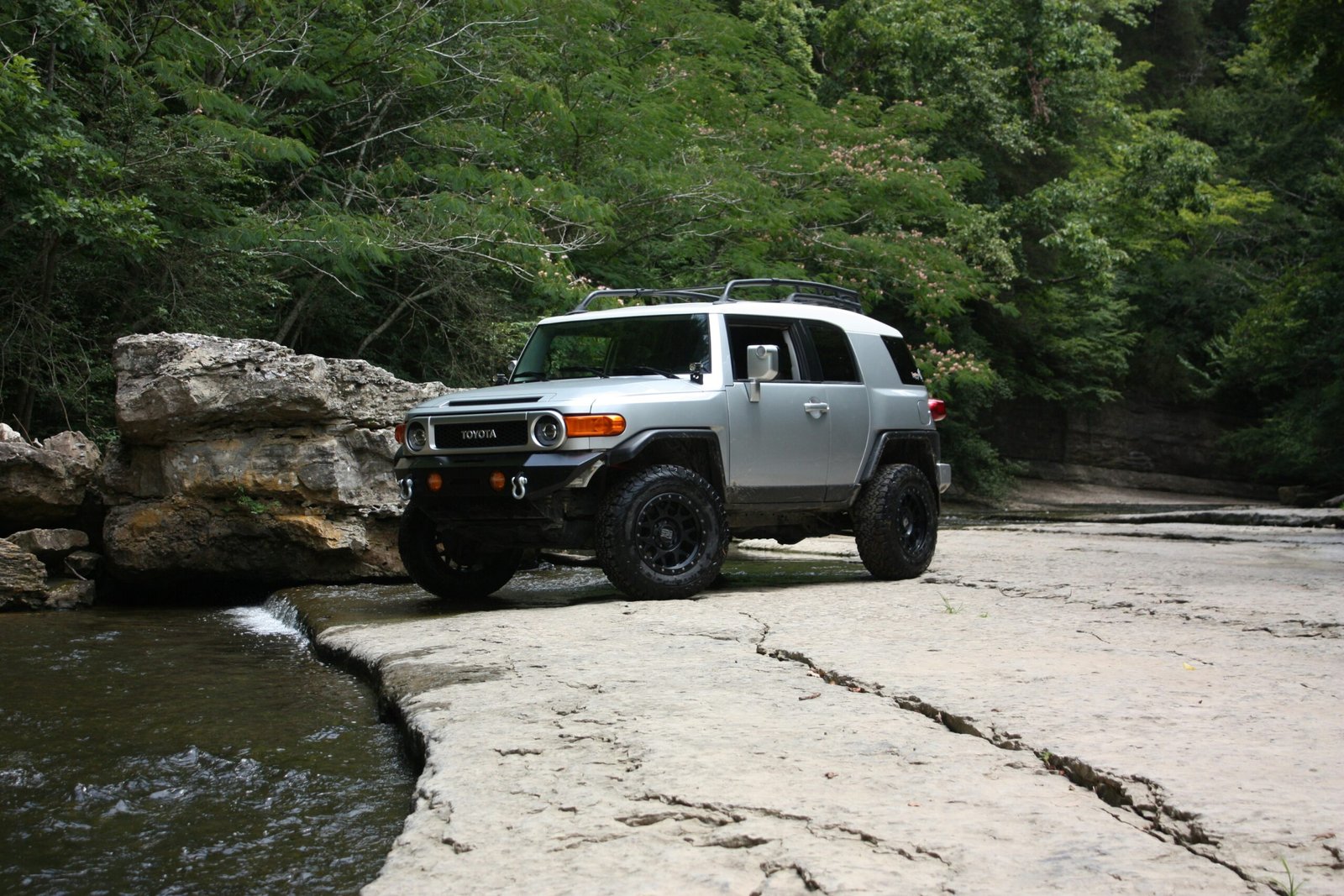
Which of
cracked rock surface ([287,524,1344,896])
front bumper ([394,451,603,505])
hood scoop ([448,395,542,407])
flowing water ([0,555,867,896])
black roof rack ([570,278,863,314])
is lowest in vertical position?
flowing water ([0,555,867,896])

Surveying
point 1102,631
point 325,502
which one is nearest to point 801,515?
point 1102,631

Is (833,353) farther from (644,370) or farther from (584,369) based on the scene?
(584,369)

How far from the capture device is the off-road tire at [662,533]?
7434 mm

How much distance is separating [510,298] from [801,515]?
868cm

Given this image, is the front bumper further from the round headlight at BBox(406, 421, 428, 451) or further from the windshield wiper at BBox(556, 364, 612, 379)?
the windshield wiper at BBox(556, 364, 612, 379)

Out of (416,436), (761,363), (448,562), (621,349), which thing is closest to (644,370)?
(621,349)

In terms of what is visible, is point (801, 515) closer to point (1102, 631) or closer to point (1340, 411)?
point (1102, 631)

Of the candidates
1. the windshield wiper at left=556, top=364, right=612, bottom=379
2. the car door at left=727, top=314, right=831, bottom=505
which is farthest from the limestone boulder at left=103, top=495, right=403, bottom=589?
the car door at left=727, top=314, right=831, bottom=505

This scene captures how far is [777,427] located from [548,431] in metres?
1.75

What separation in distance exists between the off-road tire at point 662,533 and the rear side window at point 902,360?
2307mm

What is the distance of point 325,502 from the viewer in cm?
988

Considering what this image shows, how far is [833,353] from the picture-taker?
357 inches

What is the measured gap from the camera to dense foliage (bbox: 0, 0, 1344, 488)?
1284cm

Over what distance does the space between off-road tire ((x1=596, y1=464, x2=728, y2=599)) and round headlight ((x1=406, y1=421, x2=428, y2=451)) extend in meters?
1.20
